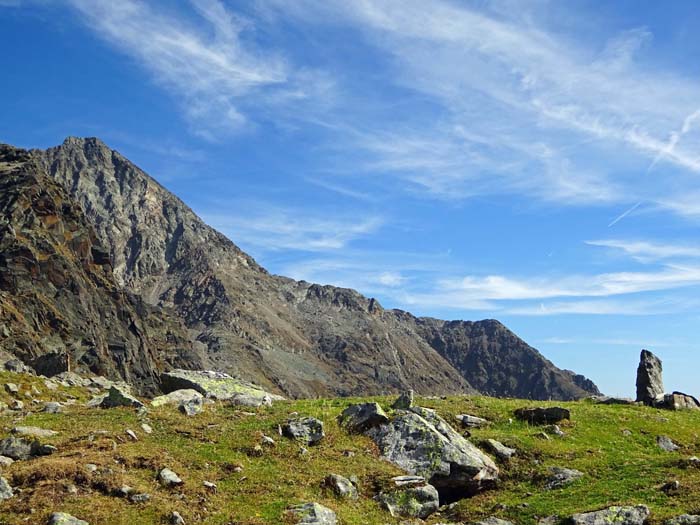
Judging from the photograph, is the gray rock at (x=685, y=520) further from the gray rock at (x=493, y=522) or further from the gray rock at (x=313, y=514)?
the gray rock at (x=313, y=514)

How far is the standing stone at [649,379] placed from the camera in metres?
45.1

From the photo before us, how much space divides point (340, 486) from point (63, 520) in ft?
33.8

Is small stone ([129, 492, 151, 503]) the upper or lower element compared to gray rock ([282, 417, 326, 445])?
lower

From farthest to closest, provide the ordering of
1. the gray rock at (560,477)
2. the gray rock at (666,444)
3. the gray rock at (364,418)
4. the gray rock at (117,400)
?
the gray rock at (117,400)
the gray rock at (666,444)
the gray rock at (364,418)
the gray rock at (560,477)

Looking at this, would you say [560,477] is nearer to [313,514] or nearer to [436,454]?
[436,454]

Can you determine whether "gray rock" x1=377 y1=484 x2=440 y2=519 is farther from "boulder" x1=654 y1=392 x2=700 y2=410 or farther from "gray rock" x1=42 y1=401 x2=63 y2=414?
"boulder" x1=654 y1=392 x2=700 y2=410

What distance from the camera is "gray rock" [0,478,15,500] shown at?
1990 cm

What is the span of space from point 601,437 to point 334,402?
646 inches

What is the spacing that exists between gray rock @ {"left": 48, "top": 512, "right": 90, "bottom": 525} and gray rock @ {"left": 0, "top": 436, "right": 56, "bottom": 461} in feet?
20.4

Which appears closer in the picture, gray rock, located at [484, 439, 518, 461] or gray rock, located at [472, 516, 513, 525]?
gray rock, located at [472, 516, 513, 525]

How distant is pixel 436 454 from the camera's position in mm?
27266

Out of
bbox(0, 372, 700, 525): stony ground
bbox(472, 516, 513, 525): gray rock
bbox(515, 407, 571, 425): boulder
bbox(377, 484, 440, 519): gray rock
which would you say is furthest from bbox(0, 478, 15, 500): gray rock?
bbox(515, 407, 571, 425): boulder

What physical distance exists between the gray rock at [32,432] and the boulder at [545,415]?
25267mm

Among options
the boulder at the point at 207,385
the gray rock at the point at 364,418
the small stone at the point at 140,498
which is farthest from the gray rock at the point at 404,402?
the small stone at the point at 140,498
